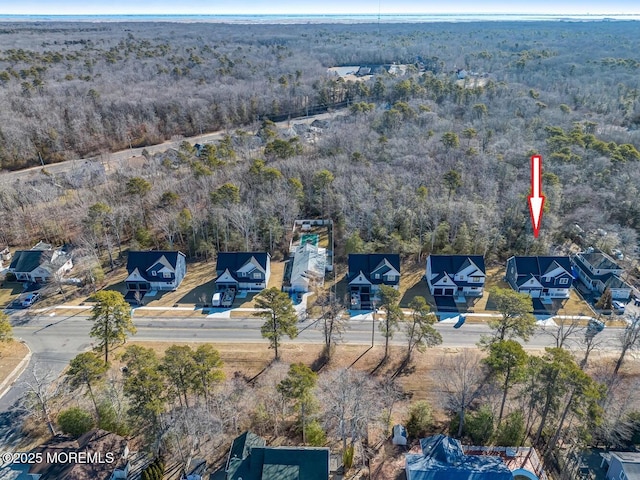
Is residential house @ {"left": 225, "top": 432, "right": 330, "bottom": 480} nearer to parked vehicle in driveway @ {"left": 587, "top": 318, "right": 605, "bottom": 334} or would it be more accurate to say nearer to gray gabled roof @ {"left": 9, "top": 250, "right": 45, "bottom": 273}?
parked vehicle in driveway @ {"left": 587, "top": 318, "right": 605, "bottom": 334}

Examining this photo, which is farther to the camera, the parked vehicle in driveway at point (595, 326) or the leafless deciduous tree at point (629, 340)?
the parked vehicle in driveway at point (595, 326)

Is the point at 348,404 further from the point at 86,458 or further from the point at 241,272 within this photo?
the point at 241,272

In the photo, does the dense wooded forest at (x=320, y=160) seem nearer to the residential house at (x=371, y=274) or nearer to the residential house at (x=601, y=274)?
the residential house at (x=371, y=274)

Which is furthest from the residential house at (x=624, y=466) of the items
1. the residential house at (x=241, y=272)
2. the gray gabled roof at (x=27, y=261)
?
the gray gabled roof at (x=27, y=261)

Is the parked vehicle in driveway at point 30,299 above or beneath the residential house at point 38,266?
beneath

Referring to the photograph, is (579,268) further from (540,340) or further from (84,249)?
(84,249)

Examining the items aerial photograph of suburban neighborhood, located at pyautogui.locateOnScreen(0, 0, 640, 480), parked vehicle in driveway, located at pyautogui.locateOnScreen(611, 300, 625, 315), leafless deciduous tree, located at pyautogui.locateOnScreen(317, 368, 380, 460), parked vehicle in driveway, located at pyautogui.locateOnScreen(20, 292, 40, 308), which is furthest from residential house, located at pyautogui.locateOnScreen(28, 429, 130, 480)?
parked vehicle in driveway, located at pyautogui.locateOnScreen(611, 300, 625, 315)
